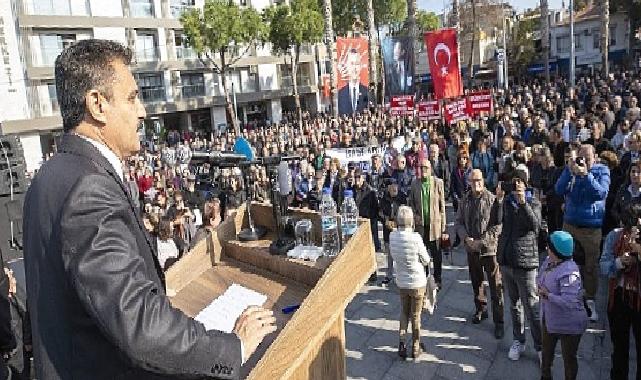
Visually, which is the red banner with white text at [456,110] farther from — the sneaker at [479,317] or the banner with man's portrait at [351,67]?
the banner with man's portrait at [351,67]

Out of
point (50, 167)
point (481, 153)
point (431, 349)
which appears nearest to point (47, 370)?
point (50, 167)

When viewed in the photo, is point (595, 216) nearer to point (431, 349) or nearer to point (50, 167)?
point (431, 349)

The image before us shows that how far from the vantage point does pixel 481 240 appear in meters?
5.71

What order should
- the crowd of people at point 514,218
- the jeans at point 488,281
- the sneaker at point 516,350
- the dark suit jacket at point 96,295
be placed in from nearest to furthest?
the dark suit jacket at point 96,295 → the crowd of people at point 514,218 → the sneaker at point 516,350 → the jeans at point 488,281

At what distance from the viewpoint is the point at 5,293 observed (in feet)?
11.3

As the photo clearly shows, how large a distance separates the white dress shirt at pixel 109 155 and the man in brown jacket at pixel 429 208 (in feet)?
19.0

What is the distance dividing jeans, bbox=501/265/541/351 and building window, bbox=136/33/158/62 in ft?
109

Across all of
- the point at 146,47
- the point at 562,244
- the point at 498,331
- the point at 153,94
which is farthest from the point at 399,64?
the point at 146,47

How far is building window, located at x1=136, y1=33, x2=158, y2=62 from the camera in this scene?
34188mm

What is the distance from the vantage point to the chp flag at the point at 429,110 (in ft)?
47.0

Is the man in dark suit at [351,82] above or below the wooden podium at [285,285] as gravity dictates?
above

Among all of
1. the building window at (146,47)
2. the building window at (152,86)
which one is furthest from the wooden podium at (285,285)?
the building window at (146,47)

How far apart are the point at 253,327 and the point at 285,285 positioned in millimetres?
883

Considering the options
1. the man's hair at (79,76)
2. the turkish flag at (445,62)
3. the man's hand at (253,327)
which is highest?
the turkish flag at (445,62)
